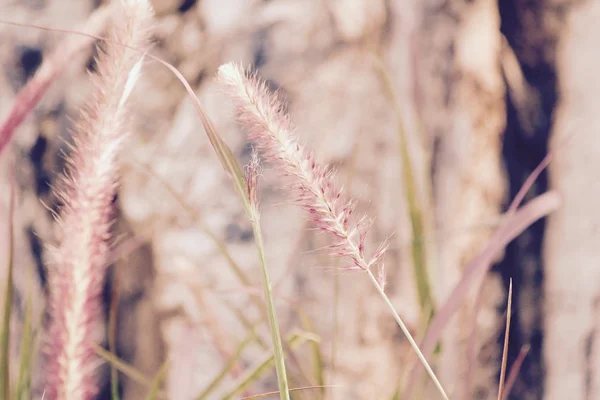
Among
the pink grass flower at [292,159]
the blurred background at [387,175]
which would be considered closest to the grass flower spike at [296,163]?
the pink grass flower at [292,159]

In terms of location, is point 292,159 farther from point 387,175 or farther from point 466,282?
point 387,175

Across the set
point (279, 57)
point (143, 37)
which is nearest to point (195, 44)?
point (279, 57)

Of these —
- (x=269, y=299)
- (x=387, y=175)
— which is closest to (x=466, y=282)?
(x=269, y=299)

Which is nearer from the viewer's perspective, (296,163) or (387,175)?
(296,163)

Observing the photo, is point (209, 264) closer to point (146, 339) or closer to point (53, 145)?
point (146, 339)

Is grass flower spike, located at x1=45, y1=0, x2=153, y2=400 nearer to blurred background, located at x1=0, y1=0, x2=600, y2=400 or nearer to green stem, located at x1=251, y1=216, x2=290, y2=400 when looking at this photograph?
green stem, located at x1=251, y1=216, x2=290, y2=400

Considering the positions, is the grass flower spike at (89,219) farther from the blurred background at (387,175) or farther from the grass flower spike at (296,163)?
the blurred background at (387,175)
